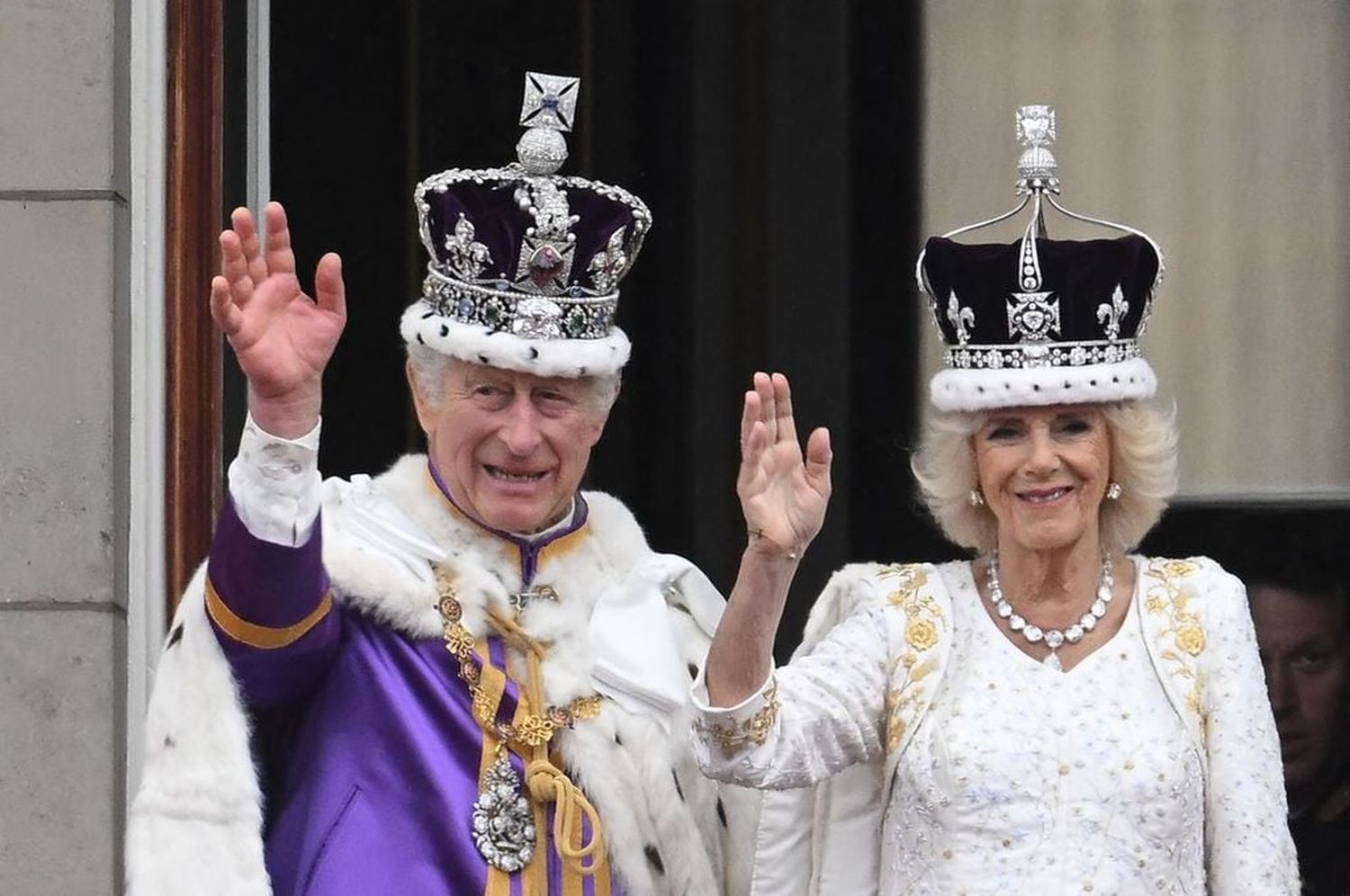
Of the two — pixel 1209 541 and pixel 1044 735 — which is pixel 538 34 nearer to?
pixel 1209 541

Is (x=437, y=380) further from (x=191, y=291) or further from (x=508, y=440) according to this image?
(x=191, y=291)

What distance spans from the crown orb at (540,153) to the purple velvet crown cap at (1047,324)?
63cm

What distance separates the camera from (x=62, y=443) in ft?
17.9

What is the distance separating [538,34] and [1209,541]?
156 cm

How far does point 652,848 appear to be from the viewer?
15.9 feet

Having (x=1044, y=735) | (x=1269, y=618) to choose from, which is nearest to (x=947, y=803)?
(x=1044, y=735)

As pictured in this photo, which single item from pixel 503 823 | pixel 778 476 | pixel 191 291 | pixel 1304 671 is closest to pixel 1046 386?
pixel 778 476

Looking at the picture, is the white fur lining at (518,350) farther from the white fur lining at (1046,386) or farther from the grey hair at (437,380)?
the white fur lining at (1046,386)

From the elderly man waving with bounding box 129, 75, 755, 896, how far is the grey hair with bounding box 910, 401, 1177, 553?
0.46m

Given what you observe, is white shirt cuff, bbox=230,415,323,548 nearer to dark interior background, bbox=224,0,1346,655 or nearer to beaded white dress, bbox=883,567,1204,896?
beaded white dress, bbox=883,567,1204,896

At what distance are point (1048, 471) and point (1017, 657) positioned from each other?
0.27m

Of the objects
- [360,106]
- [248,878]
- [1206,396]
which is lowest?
[248,878]

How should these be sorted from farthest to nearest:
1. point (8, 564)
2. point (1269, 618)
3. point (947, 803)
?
point (1269, 618), point (8, 564), point (947, 803)

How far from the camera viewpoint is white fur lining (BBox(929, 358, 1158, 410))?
4.75m
